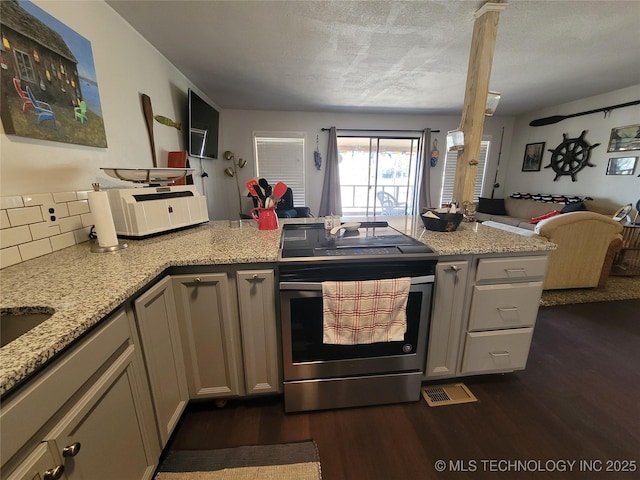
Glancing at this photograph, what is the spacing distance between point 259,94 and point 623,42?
3779 mm

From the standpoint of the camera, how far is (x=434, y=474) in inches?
46.1

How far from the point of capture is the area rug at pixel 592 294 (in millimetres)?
2645

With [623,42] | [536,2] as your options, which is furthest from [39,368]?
[623,42]

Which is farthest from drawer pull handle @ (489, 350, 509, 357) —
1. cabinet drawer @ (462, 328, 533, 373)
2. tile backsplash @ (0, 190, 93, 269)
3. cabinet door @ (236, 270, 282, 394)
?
tile backsplash @ (0, 190, 93, 269)

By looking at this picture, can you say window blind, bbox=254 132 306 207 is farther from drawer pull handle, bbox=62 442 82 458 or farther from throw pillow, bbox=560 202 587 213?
drawer pull handle, bbox=62 442 82 458

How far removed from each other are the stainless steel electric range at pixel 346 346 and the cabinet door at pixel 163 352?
0.51 m

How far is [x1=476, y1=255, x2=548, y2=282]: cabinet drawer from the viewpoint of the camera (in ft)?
4.58

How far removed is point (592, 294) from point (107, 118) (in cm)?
457

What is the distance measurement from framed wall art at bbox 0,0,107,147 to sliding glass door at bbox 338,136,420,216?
4301mm

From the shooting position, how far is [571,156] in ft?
14.2

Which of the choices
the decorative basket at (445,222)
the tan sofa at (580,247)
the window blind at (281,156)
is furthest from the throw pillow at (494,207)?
the decorative basket at (445,222)

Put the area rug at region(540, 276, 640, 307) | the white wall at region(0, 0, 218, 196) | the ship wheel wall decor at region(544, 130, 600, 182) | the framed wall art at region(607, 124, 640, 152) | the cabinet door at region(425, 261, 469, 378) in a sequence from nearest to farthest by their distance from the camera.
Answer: the white wall at region(0, 0, 218, 196) < the cabinet door at region(425, 261, 469, 378) < the area rug at region(540, 276, 640, 307) < the framed wall art at region(607, 124, 640, 152) < the ship wheel wall decor at region(544, 130, 600, 182)

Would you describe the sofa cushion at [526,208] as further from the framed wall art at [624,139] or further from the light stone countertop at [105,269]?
the light stone countertop at [105,269]

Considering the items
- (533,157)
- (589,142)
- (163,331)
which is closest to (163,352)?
(163,331)
